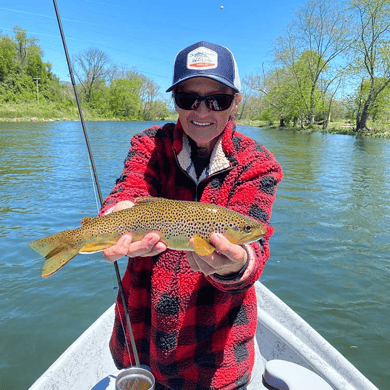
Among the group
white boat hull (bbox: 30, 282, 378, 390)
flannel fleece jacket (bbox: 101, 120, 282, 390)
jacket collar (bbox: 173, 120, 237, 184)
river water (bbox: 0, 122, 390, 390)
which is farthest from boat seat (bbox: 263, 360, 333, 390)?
river water (bbox: 0, 122, 390, 390)

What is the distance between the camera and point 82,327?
17.7 feet

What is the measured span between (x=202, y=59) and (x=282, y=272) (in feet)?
19.3

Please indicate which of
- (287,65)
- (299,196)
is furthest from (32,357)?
(287,65)

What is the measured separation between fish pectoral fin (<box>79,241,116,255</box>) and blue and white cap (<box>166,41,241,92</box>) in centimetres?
107

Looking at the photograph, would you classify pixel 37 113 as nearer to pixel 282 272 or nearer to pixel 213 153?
pixel 282 272

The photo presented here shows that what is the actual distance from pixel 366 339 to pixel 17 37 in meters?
103

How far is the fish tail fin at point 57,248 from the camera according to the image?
205cm

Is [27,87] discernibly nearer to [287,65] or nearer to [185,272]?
[287,65]

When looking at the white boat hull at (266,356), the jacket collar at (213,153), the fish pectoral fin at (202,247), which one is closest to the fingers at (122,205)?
the jacket collar at (213,153)

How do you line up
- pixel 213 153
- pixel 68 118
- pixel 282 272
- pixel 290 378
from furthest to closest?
pixel 68 118
pixel 282 272
pixel 290 378
pixel 213 153

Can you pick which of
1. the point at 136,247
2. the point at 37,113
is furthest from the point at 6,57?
the point at 136,247

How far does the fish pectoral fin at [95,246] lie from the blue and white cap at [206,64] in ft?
3.52

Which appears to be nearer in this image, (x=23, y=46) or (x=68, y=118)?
(x=68, y=118)

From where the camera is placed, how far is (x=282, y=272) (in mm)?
7062
